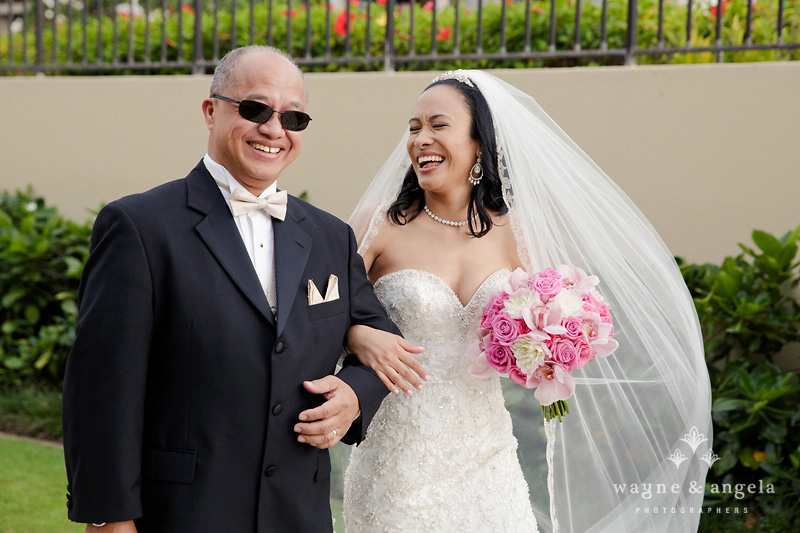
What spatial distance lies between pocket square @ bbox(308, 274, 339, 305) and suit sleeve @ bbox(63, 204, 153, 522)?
51 centimetres

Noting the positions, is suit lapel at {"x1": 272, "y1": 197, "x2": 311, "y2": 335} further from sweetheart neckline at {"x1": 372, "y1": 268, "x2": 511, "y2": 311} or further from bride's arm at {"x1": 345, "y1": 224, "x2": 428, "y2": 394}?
sweetheart neckline at {"x1": 372, "y1": 268, "x2": 511, "y2": 311}

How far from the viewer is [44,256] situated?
716cm

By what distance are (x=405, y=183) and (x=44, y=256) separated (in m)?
4.71

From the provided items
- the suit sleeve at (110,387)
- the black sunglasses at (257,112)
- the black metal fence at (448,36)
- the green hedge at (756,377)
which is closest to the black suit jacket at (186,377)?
the suit sleeve at (110,387)

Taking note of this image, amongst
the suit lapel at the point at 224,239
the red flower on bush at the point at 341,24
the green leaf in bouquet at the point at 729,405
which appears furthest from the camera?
the red flower on bush at the point at 341,24

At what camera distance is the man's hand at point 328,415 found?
2.39m

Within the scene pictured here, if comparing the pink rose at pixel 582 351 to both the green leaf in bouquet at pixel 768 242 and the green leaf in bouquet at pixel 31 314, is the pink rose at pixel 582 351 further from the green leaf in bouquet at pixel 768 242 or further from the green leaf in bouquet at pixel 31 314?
the green leaf in bouquet at pixel 31 314

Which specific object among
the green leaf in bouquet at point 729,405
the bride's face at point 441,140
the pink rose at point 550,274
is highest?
the bride's face at point 441,140

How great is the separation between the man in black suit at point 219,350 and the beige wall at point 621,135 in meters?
3.76

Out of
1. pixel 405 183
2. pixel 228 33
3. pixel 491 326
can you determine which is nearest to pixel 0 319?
pixel 228 33

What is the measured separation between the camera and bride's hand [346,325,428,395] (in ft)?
8.96

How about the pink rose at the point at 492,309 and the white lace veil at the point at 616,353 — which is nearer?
the pink rose at the point at 492,309

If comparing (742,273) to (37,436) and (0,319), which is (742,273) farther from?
(0,319)

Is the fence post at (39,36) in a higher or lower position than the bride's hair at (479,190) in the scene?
higher
